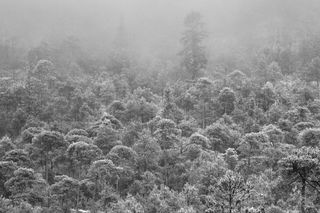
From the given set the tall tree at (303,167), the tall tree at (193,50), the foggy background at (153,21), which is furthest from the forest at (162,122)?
the foggy background at (153,21)

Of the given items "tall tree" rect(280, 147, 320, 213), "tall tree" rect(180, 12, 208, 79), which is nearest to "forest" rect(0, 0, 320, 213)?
"tall tree" rect(280, 147, 320, 213)

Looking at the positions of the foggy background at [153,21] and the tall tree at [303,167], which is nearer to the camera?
the tall tree at [303,167]

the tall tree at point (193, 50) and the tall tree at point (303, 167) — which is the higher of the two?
the tall tree at point (193, 50)

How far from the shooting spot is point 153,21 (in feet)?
545

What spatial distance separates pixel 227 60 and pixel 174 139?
59369 millimetres

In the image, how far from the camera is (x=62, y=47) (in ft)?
431

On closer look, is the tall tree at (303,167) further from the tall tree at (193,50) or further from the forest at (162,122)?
the tall tree at (193,50)

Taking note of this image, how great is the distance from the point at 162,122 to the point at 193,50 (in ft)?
171

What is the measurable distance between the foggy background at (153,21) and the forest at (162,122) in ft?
3.06

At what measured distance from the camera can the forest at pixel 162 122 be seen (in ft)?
205

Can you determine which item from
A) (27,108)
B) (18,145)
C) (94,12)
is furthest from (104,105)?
(94,12)

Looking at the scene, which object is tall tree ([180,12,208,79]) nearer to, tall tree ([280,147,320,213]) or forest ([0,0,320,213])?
forest ([0,0,320,213])

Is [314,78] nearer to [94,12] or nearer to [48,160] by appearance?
[48,160]

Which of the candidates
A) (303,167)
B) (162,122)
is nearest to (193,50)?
(162,122)
